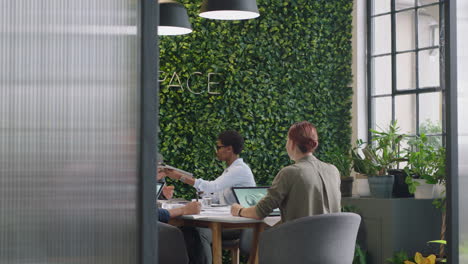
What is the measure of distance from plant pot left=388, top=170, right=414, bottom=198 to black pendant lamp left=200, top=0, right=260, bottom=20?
2.47 metres

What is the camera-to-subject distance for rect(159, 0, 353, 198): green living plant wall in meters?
7.43

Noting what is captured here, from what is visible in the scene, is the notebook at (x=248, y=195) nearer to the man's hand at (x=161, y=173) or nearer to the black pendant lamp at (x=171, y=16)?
the man's hand at (x=161, y=173)

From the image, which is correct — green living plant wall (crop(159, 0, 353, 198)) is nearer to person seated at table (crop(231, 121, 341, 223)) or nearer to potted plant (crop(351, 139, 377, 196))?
potted plant (crop(351, 139, 377, 196))

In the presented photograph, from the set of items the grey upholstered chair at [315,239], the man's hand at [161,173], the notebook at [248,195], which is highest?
the man's hand at [161,173]

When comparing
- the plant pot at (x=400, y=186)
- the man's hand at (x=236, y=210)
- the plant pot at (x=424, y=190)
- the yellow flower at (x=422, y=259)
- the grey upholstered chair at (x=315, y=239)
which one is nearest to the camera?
the grey upholstered chair at (x=315, y=239)

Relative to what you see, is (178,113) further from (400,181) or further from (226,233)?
(400,181)

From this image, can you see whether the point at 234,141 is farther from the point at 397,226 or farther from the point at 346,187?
the point at 397,226

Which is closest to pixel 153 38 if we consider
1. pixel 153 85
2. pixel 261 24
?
pixel 153 85

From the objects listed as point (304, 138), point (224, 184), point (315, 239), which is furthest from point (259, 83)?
point (315, 239)

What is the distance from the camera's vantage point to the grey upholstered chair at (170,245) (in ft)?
14.2

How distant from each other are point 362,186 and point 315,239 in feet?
10.0

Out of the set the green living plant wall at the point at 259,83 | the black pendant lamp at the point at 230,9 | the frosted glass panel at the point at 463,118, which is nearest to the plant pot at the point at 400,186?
the green living plant wall at the point at 259,83

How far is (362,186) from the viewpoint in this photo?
6.99 m

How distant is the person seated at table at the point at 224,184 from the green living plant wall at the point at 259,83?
121 cm
